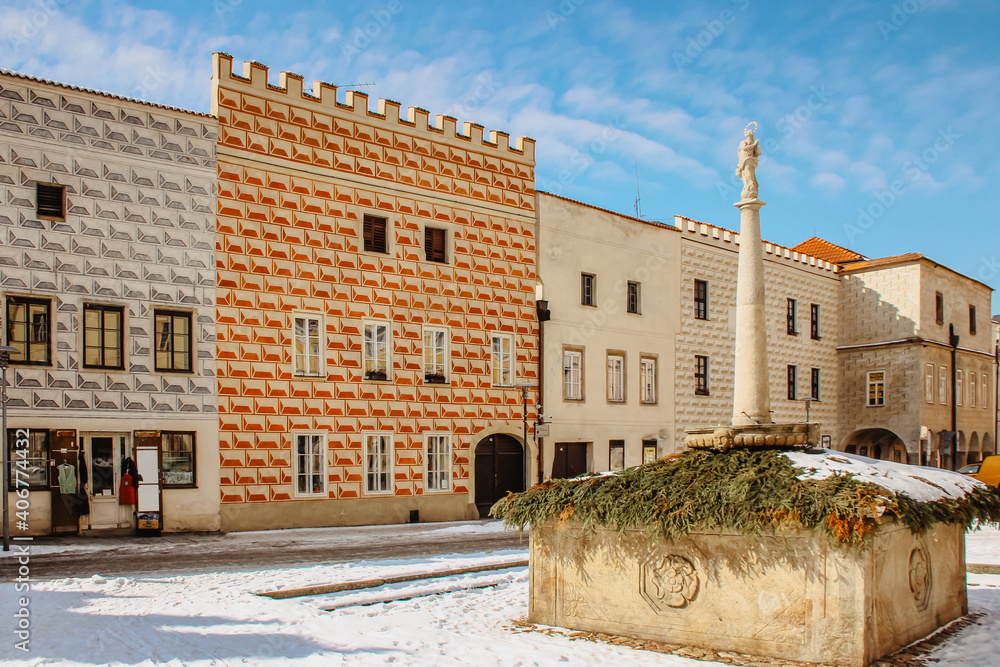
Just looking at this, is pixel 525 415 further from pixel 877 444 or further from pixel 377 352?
pixel 877 444

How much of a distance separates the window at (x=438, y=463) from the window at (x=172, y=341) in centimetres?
634

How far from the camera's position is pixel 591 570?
33.1ft

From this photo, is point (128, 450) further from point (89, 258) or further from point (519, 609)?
point (519, 609)

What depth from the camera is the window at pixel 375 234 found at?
75.5ft

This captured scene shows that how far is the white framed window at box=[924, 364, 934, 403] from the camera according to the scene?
121 feet

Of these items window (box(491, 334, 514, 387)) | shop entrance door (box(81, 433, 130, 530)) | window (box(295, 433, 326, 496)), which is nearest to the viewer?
shop entrance door (box(81, 433, 130, 530))

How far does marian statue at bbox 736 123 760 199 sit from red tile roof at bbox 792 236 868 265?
29.3m

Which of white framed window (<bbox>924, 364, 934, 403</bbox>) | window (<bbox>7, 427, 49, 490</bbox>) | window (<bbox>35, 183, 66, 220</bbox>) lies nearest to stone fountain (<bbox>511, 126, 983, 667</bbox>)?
window (<bbox>7, 427, 49, 490</bbox>)

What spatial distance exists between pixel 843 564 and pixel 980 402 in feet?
123

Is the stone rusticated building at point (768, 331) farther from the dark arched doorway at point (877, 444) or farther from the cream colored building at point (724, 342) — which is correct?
the dark arched doorway at point (877, 444)

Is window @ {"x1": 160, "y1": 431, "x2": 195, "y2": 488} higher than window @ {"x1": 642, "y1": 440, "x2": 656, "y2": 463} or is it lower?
higher

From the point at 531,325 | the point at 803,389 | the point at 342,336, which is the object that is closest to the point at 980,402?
the point at 803,389

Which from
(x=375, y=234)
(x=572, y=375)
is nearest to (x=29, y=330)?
(x=375, y=234)

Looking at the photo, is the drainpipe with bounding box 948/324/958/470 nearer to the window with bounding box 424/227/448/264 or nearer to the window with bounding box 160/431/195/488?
the window with bounding box 424/227/448/264
